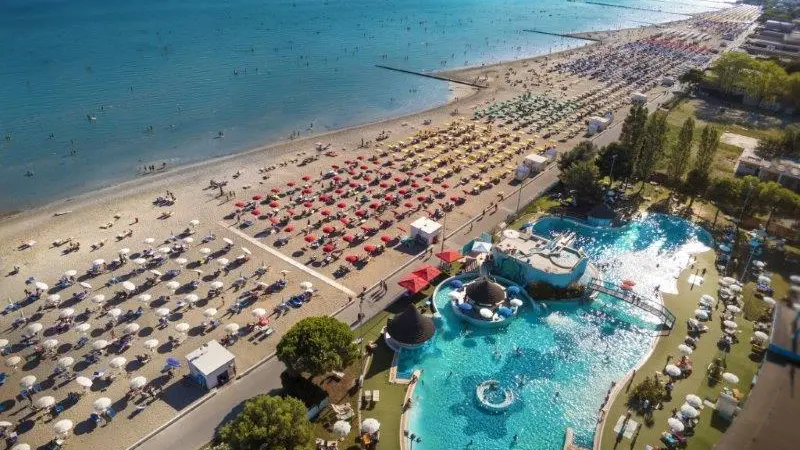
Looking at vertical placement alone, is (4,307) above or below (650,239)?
above

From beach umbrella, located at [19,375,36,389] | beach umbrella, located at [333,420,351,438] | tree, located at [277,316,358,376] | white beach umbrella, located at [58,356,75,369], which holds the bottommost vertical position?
beach umbrella, located at [333,420,351,438]

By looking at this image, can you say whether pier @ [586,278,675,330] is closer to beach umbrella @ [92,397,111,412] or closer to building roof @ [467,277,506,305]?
building roof @ [467,277,506,305]

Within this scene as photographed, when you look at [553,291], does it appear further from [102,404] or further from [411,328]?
[102,404]

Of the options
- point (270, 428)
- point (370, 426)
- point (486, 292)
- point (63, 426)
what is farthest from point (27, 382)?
point (486, 292)

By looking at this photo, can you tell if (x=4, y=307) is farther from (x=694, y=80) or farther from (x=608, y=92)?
(x=694, y=80)

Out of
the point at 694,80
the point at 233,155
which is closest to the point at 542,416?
the point at 233,155

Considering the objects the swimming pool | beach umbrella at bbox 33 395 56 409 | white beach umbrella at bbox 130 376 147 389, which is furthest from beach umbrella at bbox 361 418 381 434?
beach umbrella at bbox 33 395 56 409
